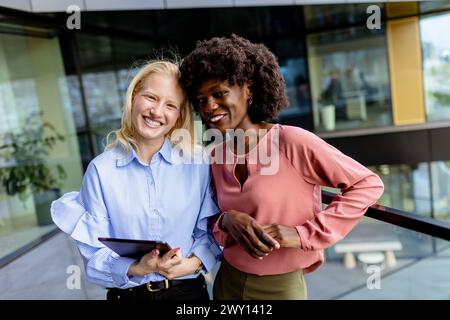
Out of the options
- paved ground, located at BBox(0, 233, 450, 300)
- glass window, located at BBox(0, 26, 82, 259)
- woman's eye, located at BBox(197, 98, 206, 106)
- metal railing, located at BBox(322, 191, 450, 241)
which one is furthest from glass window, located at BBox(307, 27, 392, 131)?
woman's eye, located at BBox(197, 98, 206, 106)

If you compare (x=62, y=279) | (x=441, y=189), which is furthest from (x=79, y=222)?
(x=441, y=189)

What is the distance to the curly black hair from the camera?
4.22 feet

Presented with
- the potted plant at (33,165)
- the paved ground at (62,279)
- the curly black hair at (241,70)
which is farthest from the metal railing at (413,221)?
the potted plant at (33,165)

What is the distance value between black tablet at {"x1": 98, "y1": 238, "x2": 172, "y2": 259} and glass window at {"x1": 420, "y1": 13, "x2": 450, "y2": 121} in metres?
7.93

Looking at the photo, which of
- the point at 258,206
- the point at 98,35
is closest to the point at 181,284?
the point at 258,206

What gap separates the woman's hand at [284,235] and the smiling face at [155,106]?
50 centimetres

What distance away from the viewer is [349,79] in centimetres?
809

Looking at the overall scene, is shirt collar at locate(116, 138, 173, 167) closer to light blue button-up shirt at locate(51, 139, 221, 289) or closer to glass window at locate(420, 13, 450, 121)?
light blue button-up shirt at locate(51, 139, 221, 289)

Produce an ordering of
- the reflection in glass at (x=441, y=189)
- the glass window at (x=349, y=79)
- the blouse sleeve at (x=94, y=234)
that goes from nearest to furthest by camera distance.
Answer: the blouse sleeve at (x=94, y=234) < the glass window at (x=349, y=79) < the reflection in glass at (x=441, y=189)

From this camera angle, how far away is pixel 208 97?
1.30m

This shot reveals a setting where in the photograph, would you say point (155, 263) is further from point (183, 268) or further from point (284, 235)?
point (284, 235)

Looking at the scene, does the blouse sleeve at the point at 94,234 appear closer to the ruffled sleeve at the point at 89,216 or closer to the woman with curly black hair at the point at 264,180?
the ruffled sleeve at the point at 89,216

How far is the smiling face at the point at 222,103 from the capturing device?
4.23ft

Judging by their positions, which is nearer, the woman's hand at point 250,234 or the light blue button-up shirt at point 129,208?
the woman's hand at point 250,234
